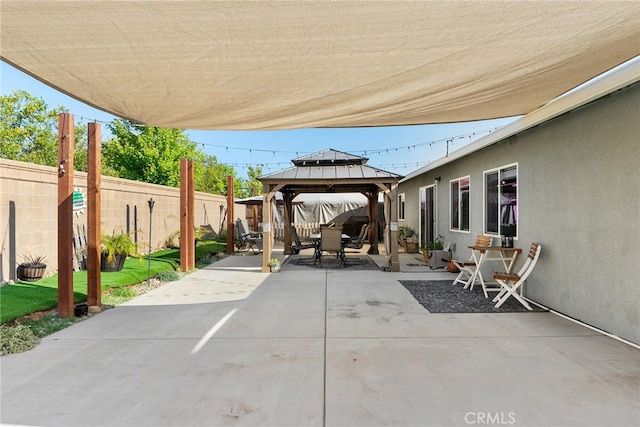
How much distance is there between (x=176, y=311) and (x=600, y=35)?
547cm

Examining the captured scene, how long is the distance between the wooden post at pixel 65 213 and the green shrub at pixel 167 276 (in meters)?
2.65

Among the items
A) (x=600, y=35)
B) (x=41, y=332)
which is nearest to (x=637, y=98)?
(x=600, y=35)

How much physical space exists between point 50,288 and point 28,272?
75cm

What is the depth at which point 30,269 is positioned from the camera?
19.8 ft

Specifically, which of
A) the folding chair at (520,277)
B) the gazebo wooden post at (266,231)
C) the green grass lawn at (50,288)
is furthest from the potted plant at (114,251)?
the folding chair at (520,277)

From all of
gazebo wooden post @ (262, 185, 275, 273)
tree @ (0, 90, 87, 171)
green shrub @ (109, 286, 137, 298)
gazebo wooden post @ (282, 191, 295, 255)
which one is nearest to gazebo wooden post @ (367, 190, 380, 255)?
gazebo wooden post @ (282, 191, 295, 255)

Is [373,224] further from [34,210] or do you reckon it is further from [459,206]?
[34,210]

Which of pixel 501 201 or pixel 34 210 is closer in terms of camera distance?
pixel 34 210

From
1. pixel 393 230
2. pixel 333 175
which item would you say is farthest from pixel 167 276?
pixel 393 230

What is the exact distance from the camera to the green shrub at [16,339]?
349 centimetres

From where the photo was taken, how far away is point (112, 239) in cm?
738

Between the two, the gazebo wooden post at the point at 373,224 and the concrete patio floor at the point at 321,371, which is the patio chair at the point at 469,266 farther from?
the gazebo wooden post at the point at 373,224

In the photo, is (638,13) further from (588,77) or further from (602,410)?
(602,410)

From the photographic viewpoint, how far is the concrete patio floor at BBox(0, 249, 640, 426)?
94.7 inches
